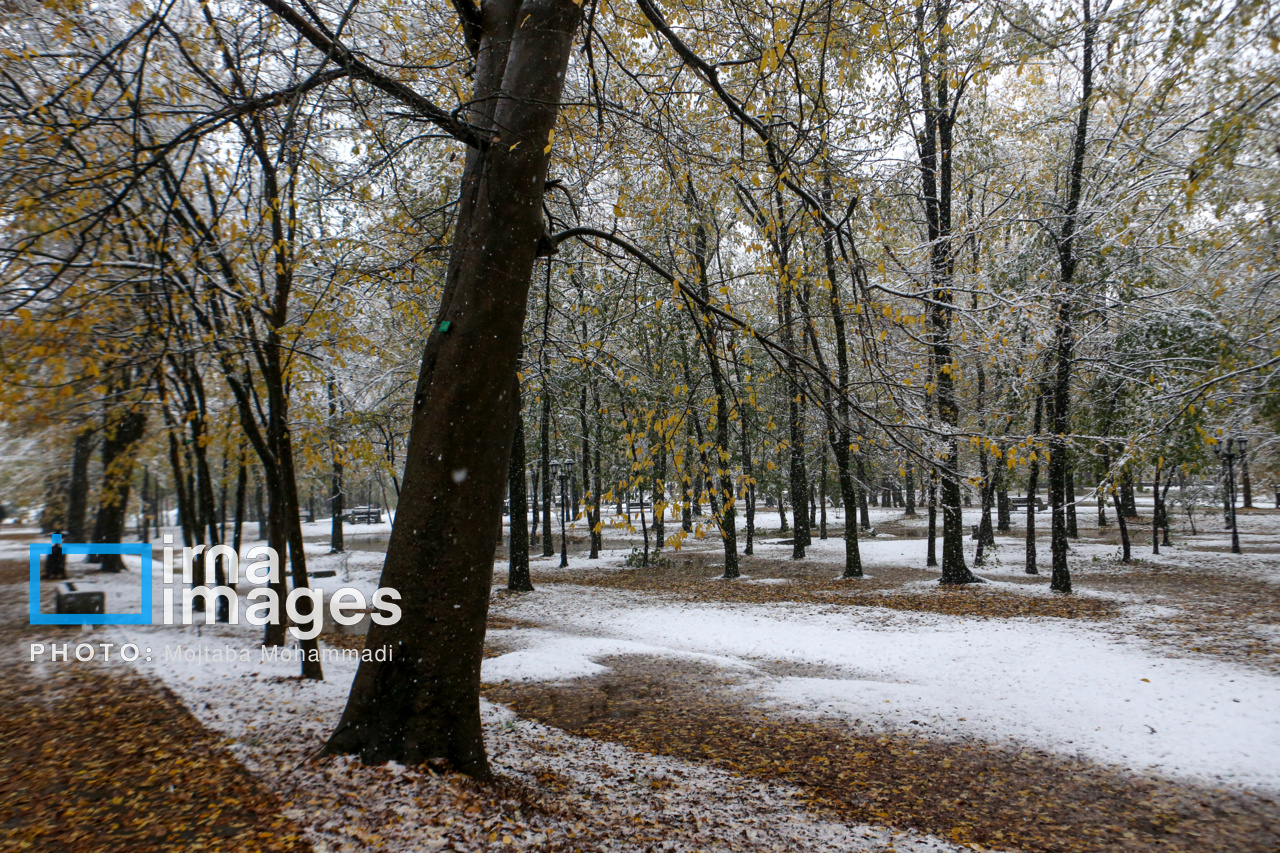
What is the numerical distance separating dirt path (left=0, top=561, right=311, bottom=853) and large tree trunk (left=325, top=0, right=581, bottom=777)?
0.64m

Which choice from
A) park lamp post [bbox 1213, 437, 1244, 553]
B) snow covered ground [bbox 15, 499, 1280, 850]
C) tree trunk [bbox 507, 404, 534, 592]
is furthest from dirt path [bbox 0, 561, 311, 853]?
park lamp post [bbox 1213, 437, 1244, 553]

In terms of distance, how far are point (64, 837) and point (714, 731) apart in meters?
4.56

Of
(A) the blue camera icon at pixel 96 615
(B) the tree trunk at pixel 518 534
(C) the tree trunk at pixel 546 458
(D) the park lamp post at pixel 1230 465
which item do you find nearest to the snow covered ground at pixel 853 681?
(A) the blue camera icon at pixel 96 615

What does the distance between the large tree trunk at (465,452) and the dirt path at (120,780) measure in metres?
0.64

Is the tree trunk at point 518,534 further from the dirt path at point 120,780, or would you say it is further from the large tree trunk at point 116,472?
the dirt path at point 120,780

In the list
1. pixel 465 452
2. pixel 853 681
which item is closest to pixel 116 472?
pixel 465 452

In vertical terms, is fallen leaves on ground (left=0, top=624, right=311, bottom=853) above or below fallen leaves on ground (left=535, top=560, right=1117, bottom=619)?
above

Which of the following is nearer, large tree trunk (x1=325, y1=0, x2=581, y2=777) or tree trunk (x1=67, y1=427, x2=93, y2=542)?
large tree trunk (x1=325, y1=0, x2=581, y2=777)

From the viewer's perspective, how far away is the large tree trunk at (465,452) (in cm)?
365

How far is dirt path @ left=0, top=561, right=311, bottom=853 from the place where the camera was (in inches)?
122

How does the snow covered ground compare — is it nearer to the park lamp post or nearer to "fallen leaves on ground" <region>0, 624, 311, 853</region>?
"fallen leaves on ground" <region>0, 624, 311, 853</region>

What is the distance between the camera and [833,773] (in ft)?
16.6

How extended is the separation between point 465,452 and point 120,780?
9.23 feet

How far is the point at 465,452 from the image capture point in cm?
368
